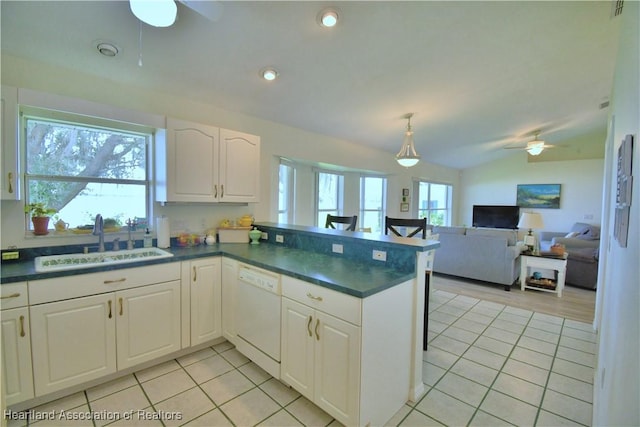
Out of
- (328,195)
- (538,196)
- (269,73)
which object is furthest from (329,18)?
(538,196)

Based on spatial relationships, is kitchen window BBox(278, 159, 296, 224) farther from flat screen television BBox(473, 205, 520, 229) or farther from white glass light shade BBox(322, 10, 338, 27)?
flat screen television BBox(473, 205, 520, 229)

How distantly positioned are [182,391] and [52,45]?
262 centimetres

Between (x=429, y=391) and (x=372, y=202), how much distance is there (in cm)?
434

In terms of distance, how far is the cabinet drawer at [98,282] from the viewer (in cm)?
174

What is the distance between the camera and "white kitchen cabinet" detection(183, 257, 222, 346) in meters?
2.37

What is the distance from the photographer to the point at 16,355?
1.66m

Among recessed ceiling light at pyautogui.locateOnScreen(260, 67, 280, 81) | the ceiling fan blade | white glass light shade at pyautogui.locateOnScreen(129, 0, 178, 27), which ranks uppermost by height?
recessed ceiling light at pyautogui.locateOnScreen(260, 67, 280, 81)

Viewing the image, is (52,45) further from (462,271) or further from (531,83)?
(462,271)

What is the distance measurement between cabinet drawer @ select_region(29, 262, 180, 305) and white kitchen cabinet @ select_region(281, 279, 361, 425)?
1.04 meters

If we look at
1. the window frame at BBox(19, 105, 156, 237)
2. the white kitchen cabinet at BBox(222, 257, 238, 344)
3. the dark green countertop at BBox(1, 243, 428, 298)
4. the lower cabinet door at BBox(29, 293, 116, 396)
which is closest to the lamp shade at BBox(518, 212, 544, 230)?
the dark green countertop at BBox(1, 243, 428, 298)

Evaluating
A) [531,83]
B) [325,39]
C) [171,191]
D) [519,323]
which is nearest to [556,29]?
[531,83]

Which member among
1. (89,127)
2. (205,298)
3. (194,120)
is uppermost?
(194,120)

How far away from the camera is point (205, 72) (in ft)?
8.00

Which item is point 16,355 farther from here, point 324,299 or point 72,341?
point 324,299
